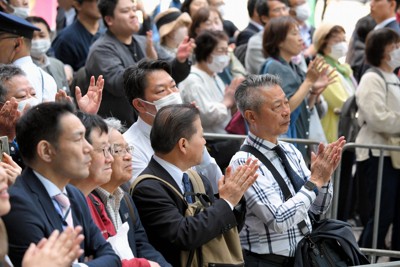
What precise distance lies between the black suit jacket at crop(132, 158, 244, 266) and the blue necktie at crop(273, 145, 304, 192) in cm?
69

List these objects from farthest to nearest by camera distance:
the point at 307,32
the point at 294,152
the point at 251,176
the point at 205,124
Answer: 1. the point at 307,32
2. the point at 205,124
3. the point at 294,152
4. the point at 251,176

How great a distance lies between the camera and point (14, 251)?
473cm

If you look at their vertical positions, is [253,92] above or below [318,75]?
above

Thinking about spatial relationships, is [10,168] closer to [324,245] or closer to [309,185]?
[309,185]

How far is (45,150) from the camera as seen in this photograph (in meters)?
4.87

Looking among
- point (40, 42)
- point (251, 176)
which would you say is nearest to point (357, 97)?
point (40, 42)

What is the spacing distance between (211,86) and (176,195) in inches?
145

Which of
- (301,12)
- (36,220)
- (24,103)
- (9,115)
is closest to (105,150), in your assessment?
(9,115)

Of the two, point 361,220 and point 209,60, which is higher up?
point 209,60

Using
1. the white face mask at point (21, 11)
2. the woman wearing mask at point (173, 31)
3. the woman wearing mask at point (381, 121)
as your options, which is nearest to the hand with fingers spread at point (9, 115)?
the white face mask at point (21, 11)

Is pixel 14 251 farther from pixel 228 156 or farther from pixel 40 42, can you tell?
pixel 40 42

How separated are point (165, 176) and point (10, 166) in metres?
1.07

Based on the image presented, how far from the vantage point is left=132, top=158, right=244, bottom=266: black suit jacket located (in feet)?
18.9

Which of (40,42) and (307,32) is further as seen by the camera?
(307,32)
